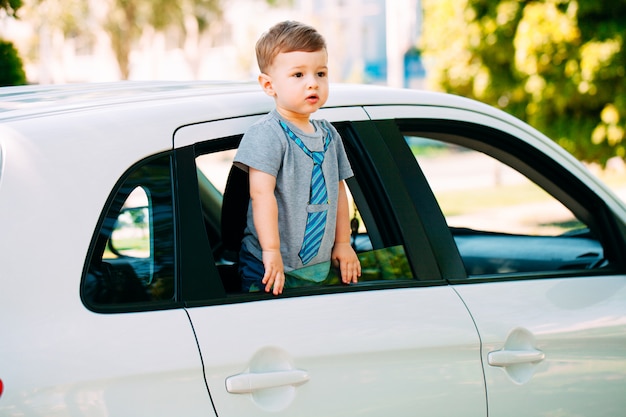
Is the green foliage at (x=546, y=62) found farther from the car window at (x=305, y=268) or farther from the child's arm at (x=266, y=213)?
the child's arm at (x=266, y=213)

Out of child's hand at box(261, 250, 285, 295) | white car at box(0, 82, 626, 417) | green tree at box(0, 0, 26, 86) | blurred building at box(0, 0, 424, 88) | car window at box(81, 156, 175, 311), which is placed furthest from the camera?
blurred building at box(0, 0, 424, 88)

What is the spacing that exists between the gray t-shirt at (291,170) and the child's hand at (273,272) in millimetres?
116

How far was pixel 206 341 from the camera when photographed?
7.26 ft

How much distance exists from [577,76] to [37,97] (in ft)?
29.9

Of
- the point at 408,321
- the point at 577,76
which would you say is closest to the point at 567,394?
the point at 408,321

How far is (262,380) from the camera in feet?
7.42

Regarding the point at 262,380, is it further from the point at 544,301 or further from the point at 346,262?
the point at 544,301

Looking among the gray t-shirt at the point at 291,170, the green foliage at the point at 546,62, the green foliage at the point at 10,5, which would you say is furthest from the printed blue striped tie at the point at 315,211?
the green foliage at the point at 546,62

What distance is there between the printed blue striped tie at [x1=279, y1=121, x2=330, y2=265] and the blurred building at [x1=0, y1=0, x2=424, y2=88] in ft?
128

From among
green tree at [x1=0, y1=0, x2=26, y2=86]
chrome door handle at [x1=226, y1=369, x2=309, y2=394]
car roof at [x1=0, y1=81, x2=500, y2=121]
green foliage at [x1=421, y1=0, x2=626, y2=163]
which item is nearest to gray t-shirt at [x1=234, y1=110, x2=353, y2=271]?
car roof at [x1=0, y1=81, x2=500, y2=121]

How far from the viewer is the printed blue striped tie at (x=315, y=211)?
2.66m

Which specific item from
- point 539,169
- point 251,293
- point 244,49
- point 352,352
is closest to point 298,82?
point 251,293

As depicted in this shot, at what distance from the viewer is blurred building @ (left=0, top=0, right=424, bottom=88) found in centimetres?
4412

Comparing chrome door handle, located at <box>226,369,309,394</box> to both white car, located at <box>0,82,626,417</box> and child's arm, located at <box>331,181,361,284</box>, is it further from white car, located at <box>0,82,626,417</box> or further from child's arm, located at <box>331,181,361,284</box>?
child's arm, located at <box>331,181,361,284</box>
